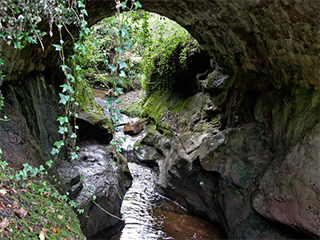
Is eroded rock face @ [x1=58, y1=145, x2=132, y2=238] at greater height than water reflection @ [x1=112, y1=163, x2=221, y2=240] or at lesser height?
greater

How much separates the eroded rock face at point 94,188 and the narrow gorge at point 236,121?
6 cm

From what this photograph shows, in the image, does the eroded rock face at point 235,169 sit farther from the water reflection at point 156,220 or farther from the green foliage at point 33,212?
the green foliage at point 33,212

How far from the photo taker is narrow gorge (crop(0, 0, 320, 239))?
3133mm

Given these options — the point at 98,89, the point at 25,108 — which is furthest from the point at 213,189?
the point at 98,89

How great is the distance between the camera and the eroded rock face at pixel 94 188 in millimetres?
3840

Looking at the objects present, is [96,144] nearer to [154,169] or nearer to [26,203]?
[154,169]

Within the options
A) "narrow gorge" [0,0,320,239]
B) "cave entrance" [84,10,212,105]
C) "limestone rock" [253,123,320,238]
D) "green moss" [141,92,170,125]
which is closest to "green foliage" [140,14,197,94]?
"cave entrance" [84,10,212,105]

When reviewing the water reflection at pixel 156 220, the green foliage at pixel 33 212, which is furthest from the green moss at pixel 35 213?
the water reflection at pixel 156 220

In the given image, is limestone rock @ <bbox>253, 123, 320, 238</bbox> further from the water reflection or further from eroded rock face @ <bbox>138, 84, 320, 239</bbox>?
the water reflection

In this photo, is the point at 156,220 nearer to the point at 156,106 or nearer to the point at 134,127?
the point at 134,127

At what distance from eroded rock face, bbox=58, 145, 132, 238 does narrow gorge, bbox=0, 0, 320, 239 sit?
59 millimetres

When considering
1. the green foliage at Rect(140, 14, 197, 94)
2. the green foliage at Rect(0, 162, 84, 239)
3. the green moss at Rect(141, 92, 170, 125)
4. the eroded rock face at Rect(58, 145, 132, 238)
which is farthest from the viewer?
the green moss at Rect(141, 92, 170, 125)

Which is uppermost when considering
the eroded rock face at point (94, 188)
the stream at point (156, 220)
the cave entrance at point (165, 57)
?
the cave entrance at point (165, 57)

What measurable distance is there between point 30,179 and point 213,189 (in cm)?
347
